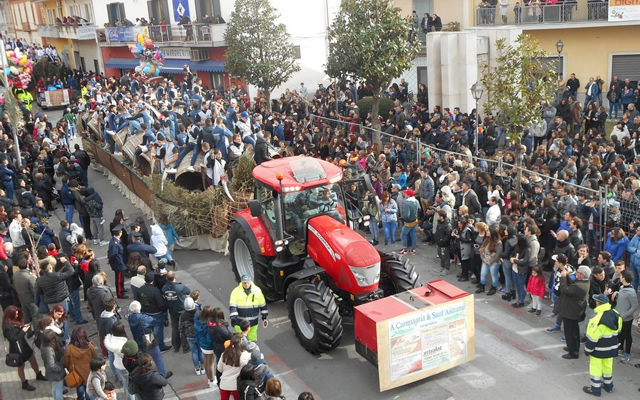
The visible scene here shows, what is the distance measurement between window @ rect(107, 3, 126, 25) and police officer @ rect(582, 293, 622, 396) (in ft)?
129

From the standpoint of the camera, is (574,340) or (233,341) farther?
(574,340)

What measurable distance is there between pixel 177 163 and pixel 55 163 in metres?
6.17

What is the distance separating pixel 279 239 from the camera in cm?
1083

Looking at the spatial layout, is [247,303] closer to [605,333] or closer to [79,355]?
[79,355]

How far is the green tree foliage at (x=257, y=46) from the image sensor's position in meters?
25.1

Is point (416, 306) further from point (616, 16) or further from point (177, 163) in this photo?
point (616, 16)

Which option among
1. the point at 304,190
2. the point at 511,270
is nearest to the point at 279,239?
the point at 304,190

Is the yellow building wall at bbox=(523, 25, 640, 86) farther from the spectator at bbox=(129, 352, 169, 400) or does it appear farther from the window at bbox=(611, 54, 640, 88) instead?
the spectator at bbox=(129, 352, 169, 400)

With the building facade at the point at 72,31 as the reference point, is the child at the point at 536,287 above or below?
below

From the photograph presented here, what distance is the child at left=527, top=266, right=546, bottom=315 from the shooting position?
1095 cm

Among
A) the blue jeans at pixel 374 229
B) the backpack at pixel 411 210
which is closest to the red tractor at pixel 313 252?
the backpack at pixel 411 210

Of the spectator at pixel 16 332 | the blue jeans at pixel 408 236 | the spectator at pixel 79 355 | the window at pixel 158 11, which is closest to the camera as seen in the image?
the spectator at pixel 79 355

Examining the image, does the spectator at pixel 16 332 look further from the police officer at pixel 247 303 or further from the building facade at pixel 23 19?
the building facade at pixel 23 19

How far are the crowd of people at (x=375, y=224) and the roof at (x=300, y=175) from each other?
81cm
